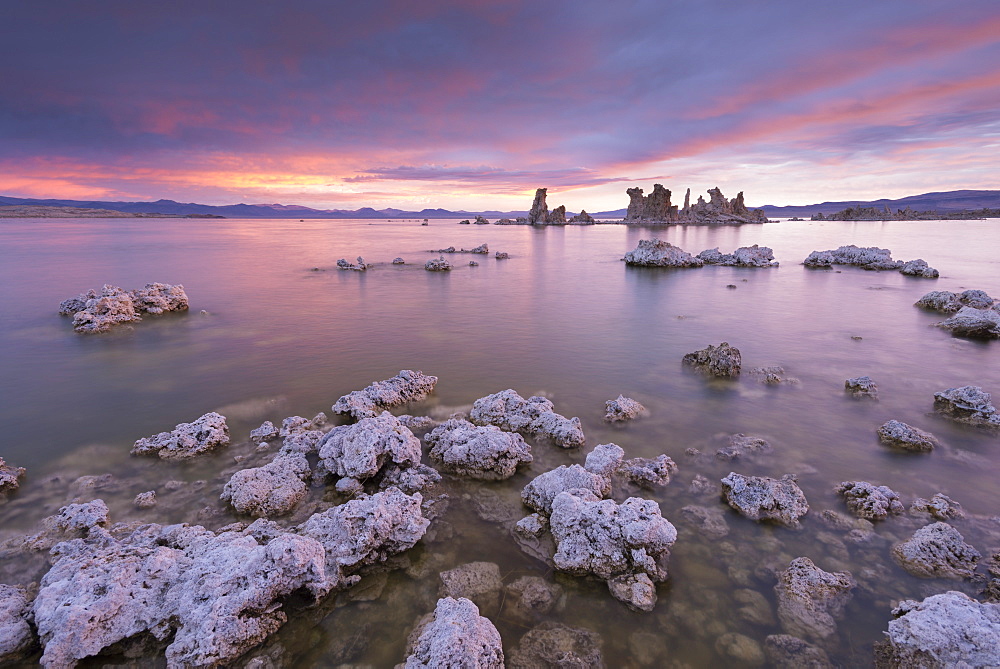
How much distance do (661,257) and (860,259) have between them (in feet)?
55.1

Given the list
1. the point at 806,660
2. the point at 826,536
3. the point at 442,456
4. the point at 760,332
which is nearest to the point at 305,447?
the point at 442,456

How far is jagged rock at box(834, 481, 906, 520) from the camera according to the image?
600 centimetres

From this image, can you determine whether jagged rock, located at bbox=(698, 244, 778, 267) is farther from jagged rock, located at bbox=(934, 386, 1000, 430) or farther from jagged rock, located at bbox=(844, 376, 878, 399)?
jagged rock, located at bbox=(934, 386, 1000, 430)

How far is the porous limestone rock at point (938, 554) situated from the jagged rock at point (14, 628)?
9.71 m

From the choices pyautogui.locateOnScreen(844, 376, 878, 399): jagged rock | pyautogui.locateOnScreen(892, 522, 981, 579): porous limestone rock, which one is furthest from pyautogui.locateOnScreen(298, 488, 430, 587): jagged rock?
pyautogui.locateOnScreen(844, 376, 878, 399): jagged rock

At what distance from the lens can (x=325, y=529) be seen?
5.31 metres

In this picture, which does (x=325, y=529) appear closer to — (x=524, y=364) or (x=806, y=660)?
(x=806, y=660)

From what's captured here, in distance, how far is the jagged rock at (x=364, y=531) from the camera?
5.06 meters

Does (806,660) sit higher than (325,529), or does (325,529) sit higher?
(325,529)

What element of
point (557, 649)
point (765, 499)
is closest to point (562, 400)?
point (765, 499)

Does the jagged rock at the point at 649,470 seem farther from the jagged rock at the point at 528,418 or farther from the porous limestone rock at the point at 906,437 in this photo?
the porous limestone rock at the point at 906,437

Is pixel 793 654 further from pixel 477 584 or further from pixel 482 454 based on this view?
pixel 482 454

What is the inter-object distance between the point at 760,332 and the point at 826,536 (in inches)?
467

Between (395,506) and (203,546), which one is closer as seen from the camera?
(203,546)
